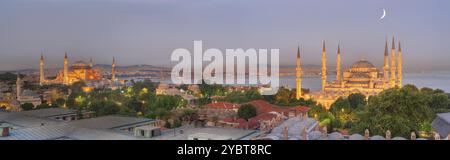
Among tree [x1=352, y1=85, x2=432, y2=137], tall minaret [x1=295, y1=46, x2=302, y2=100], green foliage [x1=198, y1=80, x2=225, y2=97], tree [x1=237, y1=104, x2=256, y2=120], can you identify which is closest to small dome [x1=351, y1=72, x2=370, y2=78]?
tall minaret [x1=295, y1=46, x2=302, y2=100]

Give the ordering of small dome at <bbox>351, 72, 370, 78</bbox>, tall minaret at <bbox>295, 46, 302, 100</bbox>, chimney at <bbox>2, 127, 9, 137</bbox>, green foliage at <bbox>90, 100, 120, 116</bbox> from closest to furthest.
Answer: chimney at <bbox>2, 127, 9, 137</bbox> → green foliage at <bbox>90, 100, 120, 116</bbox> → tall minaret at <bbox>295, 46, 302, 100</bbox> → small dome at <bbox>351, 72, 370, 78</bbox>

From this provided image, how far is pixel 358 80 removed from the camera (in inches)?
1045

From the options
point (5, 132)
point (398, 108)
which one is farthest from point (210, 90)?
point (5, 132)

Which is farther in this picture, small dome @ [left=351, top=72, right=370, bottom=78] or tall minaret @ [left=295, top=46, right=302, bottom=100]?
small dome @ [left=351, top=72, right=370, bottom=78]

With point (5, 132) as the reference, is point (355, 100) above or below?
below

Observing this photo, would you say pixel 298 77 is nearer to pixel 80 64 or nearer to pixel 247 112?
pixel 247 112

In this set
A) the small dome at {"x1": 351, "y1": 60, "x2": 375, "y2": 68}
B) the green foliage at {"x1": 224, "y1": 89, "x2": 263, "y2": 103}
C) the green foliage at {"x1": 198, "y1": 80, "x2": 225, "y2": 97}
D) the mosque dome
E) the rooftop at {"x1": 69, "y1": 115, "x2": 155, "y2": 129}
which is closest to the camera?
the rooftop at {"x1": 69, "y1": 115, "x2": 155, "y2": 129}

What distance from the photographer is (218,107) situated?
16.6 m

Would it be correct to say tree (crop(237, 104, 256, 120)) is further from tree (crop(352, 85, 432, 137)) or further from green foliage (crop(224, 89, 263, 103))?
green foliage (crop(224, 89, 263, 103))

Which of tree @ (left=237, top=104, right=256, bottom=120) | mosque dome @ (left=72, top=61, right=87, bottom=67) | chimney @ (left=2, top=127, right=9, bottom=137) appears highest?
mosque dome @ (left=72, top=61, right=87, bottom=67)

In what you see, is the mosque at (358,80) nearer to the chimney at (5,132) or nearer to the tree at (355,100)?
the tree at (355,100)

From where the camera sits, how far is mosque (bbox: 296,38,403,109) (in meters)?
23.9
